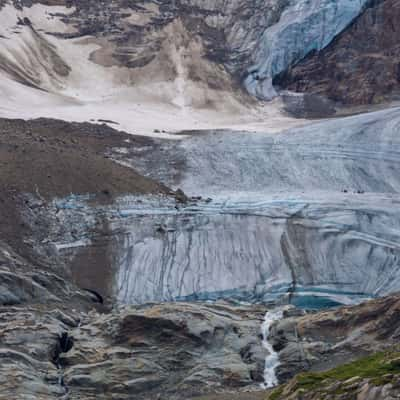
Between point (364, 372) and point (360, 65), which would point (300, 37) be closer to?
point (360, 65)

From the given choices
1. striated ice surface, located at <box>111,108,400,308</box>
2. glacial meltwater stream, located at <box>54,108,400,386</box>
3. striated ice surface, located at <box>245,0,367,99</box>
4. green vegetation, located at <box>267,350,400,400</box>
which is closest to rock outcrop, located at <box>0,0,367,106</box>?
striated ice surface, located at <box>245,0,367,99</box>

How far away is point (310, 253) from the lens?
38531 mm

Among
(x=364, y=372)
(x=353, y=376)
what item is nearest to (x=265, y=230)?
(x=353, y=376)

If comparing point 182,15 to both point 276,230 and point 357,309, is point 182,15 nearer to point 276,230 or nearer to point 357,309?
point 276,230

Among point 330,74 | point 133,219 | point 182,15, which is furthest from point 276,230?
point 182,15

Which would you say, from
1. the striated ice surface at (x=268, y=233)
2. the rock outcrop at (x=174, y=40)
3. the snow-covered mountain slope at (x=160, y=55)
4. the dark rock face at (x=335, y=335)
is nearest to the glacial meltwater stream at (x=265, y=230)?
the striated ice surface at (x=268, y=233)

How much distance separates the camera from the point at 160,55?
2603 inches

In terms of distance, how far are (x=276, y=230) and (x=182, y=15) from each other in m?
34.5

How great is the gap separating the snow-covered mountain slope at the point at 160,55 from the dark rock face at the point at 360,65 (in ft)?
2.86

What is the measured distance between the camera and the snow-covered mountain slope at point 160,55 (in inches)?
2268

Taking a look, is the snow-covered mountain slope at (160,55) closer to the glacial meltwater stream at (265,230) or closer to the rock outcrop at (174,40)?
the rock outcrop at (174,40)

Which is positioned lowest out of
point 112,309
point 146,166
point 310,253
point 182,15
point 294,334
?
point 294,334

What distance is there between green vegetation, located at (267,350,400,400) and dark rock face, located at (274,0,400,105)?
125 feet

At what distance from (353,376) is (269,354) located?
30.2 ft
